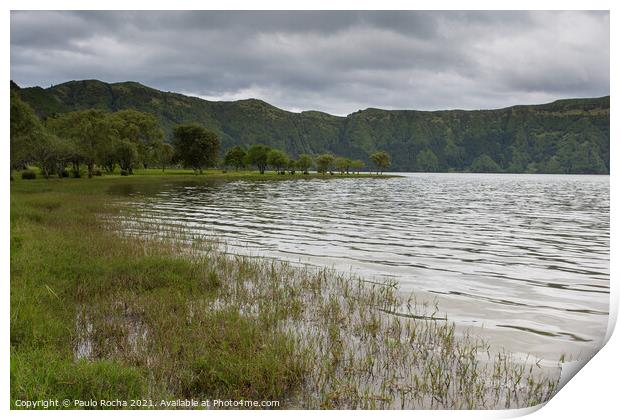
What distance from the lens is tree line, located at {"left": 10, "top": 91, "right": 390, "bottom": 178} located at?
26017mm


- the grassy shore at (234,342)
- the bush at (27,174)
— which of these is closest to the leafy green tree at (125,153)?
the bush at (27,174)

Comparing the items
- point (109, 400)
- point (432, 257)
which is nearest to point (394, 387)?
point (109, 400)

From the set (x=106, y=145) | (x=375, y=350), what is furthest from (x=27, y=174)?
(x=375, y=350)

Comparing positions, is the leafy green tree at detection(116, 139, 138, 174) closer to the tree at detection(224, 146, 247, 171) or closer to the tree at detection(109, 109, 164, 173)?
the tree at detection(109, 109, 164, 173)

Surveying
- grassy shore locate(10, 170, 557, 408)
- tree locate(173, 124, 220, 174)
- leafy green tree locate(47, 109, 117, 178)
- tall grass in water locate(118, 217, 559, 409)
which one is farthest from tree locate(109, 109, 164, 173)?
tall grass in water locate(118, 217, 559, 409)

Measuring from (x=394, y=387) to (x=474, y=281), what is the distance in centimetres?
850

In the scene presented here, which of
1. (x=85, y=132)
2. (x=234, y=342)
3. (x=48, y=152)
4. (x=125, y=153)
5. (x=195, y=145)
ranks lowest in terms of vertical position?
(x=234, y=342)

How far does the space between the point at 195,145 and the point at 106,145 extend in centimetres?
6418

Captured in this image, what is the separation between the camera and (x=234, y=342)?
8047 millimetres

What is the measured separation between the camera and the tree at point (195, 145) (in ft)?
433

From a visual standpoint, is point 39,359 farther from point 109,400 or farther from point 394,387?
point 394,387

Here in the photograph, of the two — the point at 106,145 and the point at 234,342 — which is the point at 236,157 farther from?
the point at 234,342

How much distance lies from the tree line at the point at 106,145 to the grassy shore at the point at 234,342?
26.1ft
